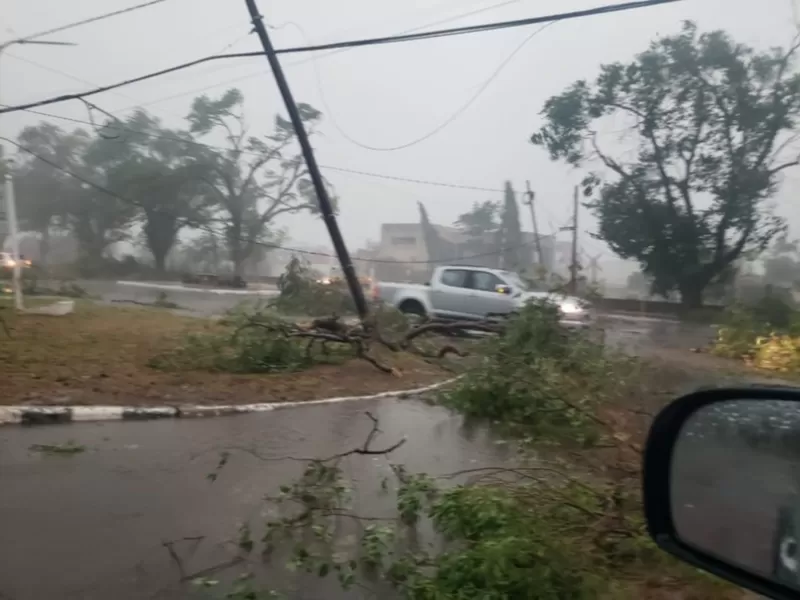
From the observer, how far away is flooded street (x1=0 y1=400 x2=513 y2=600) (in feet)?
13.8

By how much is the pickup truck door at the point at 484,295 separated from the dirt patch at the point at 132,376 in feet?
13.4

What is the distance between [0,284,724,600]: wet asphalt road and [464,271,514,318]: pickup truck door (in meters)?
7.10

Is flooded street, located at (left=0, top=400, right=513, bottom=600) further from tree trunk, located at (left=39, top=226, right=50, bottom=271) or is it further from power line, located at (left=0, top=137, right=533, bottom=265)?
tree trunk, located at (left=39, top=226, right=50, bottom=271)

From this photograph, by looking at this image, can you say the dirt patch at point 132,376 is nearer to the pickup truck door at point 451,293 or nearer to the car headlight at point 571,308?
the car headlight at point 571,308

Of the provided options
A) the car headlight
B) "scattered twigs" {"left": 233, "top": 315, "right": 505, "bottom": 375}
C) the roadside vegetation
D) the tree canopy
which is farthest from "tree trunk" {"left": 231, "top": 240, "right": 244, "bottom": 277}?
the roadside vegetation

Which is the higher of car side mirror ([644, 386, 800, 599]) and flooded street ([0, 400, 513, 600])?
car side mirror ([644, 386, 800, 599])

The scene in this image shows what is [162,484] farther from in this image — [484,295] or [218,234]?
[218,234]

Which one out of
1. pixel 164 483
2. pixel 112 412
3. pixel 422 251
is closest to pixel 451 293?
pixel 422 251

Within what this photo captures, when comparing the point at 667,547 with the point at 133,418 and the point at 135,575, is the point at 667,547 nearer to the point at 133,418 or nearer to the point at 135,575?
the point at 135,575

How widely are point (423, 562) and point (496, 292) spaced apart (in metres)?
12.7

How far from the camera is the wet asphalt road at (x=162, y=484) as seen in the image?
13.8 ft

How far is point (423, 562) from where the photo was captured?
4.30 meters

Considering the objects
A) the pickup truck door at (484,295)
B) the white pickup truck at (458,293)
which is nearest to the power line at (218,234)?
the white pickup truck at (458,293)

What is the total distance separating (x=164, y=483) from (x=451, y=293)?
38.9 ft
